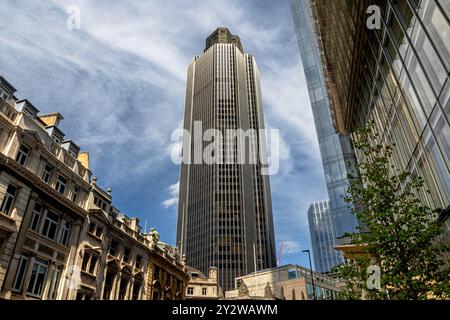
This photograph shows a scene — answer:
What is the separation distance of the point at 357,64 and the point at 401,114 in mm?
8690

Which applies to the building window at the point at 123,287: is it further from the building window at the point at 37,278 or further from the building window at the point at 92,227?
the building window at the point at 37,278

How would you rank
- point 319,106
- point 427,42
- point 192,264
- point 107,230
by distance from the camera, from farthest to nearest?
point 192,264
point 319,106
point 107,230
point 427,42

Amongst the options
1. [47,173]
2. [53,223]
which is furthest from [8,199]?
[53,223]

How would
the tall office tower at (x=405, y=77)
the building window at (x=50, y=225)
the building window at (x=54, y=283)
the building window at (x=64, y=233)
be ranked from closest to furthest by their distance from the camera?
1. the tall office tower at (x=405, y=77)
2. the building window at (x=54, y=283)
3. the building window at (x=50, y=225)
4. the building window at (x=64, y=233)

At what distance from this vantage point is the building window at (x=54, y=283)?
2347cm

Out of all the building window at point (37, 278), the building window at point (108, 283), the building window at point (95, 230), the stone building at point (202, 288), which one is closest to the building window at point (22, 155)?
the building window at point (37, 278)

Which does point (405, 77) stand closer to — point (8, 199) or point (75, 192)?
point (8, 199)

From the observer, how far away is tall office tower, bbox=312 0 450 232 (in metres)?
15.5

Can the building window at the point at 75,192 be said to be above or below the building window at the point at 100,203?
below

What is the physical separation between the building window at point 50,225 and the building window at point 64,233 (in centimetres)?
67

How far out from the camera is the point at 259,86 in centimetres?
19238

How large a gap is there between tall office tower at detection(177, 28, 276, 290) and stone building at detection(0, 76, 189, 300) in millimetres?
88174
